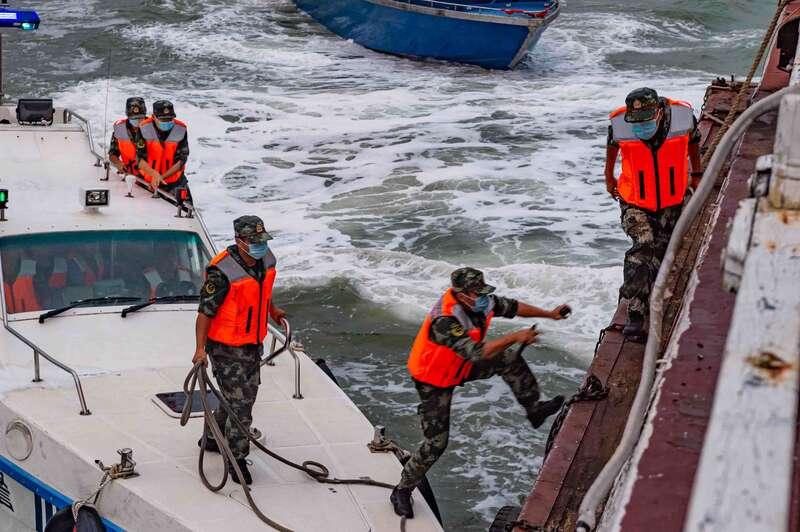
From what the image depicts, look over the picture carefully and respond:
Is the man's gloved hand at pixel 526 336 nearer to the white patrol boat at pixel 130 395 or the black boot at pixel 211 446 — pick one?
the white patrol boat at pixel 130 395

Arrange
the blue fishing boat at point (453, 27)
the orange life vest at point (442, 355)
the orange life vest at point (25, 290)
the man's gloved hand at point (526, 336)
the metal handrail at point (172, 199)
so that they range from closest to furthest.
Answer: the man's gloved hand at point (526, 336), the orange life vest at point (442, 355), the orange life vest at point (25, 290), the metal handrail at point (172, 199), the blue fishing boat at point (453, 27)

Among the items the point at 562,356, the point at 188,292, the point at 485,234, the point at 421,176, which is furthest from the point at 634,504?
the point at 421,176

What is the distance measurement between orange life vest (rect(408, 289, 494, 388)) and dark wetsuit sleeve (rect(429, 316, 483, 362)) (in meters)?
0.03

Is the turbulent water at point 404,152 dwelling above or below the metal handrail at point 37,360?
below

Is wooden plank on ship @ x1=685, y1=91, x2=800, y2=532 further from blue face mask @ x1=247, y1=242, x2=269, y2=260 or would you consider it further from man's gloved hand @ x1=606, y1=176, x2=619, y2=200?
man's gloved hand @ x1=606, y1=176, x2=619, y2=200

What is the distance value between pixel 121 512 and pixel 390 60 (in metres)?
22.9

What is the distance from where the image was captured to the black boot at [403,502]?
5.82 m

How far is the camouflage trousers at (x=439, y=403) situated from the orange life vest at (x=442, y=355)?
0.18 feet

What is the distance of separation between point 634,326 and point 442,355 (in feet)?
5.64

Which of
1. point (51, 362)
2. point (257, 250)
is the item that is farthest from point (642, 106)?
point (51, 362)

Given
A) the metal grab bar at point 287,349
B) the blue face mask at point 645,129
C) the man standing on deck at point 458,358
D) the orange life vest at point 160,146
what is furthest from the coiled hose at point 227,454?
the orange life vest at point 160,146

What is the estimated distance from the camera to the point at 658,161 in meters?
6.81

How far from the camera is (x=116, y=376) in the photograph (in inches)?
274

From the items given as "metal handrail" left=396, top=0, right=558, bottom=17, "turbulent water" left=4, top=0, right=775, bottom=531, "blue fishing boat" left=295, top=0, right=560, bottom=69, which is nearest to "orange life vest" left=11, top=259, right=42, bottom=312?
"turbulent water" left=4, top=0, right=775, bottom=531
